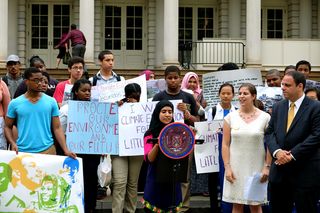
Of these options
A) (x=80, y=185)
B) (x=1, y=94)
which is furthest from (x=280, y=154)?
(x=1, y=94)

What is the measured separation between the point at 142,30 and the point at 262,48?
216 inches

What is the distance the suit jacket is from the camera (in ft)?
23.0

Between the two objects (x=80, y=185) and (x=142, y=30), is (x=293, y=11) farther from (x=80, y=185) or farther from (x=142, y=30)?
(x=80, y=185)

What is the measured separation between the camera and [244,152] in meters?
7.75

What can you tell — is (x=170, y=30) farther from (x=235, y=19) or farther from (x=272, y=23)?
(x=272, y=23)

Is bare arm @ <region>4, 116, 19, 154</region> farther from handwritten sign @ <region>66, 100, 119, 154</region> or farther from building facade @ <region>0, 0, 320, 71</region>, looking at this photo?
building facade @ <region>0, 0, 320, 71</region>

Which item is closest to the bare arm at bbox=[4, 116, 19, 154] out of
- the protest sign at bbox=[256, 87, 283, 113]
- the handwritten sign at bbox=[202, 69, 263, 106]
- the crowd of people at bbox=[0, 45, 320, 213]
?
the crowd of people at bbox=[0, 45, 320, 213]

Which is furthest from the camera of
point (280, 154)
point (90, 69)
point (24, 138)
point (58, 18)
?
point (58, 18)

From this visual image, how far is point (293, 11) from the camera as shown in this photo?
2986cm

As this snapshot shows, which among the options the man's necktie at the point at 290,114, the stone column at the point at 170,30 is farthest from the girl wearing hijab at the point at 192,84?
the stone column at the point at 170,30

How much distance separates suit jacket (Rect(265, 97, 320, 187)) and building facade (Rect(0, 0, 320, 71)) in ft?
61.5

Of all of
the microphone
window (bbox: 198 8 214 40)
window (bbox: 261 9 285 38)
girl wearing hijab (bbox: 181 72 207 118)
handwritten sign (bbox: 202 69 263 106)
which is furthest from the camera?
window (bbox: 261 9 285 38)

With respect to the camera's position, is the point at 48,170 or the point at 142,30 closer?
the point at 48,170

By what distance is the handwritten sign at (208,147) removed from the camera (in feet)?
29.4
